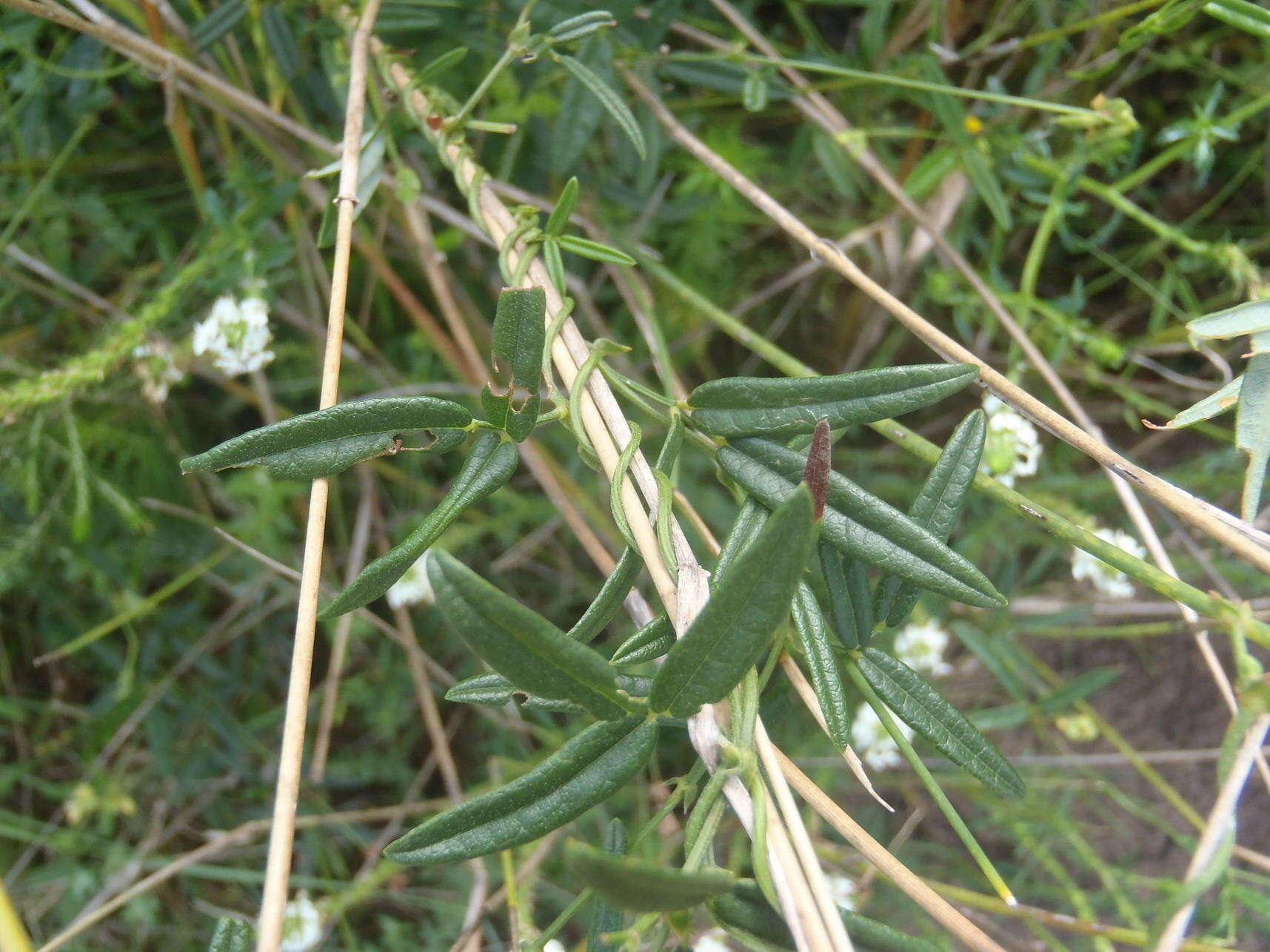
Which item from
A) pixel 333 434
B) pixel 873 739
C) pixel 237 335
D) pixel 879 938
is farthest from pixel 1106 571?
pixel 237 335

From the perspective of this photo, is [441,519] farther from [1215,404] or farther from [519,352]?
[1215,404]

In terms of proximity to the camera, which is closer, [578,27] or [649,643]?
[649,643]

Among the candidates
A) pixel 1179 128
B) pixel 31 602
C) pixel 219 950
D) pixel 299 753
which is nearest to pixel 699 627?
pixel 299 753

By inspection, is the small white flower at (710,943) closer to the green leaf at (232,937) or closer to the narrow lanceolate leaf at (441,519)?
the green leaf at (232,937)

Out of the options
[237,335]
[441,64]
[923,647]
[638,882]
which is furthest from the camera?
[923,647]

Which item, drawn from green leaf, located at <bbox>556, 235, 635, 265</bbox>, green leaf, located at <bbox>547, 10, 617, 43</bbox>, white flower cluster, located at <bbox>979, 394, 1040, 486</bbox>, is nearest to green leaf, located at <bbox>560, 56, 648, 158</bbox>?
green leaf, located at <bbox>547, 10, 617, 43</bbox>

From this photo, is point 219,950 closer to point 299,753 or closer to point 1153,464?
point 299,753

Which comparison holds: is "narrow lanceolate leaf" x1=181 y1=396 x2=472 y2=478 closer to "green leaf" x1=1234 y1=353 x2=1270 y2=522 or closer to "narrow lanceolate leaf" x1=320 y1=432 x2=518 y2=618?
"narrow lanceolate leaf" x1=320 y1=432 x2=518 y2=618

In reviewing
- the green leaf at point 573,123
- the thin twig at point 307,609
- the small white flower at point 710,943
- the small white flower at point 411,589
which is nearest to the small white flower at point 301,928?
the small white flower at point 411,589
